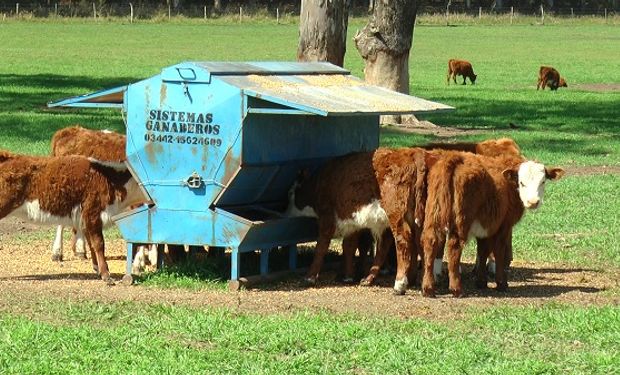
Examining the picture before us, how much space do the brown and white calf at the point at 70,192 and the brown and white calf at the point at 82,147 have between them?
93 cm

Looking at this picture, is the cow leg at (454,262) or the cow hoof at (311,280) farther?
the cow hoof at (311,280)

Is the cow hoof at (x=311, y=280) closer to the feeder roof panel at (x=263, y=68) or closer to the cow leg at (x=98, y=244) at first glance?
the cow leg at (x=98, y=244)

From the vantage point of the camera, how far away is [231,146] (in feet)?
39.8

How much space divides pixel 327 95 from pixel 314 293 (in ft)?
6.30

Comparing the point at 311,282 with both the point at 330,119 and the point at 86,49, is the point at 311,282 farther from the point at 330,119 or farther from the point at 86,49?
the point at 86,49

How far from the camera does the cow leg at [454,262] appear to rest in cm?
1188

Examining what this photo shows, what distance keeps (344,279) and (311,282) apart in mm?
498

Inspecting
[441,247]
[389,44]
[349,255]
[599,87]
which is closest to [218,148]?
[349,255]

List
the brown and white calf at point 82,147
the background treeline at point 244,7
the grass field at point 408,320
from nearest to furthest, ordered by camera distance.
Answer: the grass field at point 408,320, the brown and white calf at point 82,147, the background treeline at point 244,7

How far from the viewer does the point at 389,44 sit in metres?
26.7

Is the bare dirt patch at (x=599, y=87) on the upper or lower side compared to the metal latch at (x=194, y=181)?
lower

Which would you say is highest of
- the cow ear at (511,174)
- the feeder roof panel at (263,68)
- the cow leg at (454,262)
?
the feeder roof panel at (263,68)

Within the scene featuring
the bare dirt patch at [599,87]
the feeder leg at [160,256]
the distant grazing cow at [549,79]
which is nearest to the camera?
the feeder leg at [160,256]

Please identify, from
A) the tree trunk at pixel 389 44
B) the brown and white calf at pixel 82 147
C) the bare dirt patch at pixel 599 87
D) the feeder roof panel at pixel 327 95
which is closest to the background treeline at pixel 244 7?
the bare dirt patch at pixel 599 87
